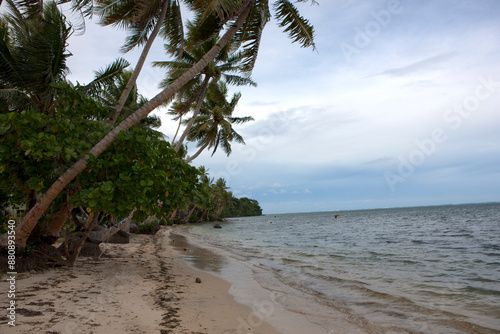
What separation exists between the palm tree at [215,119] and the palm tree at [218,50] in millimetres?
7814

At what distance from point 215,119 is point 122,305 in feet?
51.8

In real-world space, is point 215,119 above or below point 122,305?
above

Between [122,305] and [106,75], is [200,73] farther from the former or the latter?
[122,305]

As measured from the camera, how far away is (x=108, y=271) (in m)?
8.08

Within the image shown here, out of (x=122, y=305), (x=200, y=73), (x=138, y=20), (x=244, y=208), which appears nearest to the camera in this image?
(x=122, y=305)

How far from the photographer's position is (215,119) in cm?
2005

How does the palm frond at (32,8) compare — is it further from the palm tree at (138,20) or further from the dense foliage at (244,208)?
the dense foliage at (244,208)

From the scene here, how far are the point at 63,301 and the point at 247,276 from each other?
5.28 m

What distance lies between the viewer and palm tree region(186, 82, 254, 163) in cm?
1891

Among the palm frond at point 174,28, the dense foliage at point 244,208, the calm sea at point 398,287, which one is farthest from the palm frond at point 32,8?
the dense foliage at point 244,208

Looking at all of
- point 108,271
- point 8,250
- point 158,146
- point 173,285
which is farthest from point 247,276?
point 8,250

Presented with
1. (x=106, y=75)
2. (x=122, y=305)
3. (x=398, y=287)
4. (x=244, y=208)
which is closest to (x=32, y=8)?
(x=106, y=75)

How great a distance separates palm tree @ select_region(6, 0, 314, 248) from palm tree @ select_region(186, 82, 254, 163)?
308 inches

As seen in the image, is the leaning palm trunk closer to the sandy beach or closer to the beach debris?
the sandy beach
